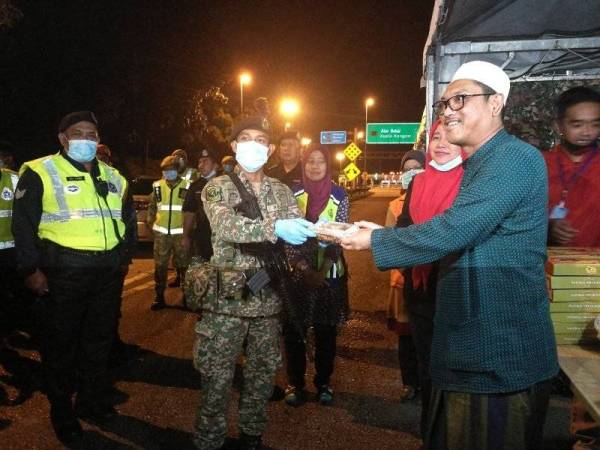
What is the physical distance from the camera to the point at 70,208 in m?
3.31

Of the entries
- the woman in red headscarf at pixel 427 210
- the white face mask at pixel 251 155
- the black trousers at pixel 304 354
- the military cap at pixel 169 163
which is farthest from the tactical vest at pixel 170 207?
the woman in red headscarf at pixel 427 210

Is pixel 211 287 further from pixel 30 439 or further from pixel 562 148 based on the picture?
pixel 562 148

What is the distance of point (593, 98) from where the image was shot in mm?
3135

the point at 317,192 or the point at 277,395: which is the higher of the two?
the point at 317,192

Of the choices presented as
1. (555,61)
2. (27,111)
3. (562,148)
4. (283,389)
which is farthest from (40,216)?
(27,111)

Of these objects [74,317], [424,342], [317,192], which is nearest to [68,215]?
[74,317]

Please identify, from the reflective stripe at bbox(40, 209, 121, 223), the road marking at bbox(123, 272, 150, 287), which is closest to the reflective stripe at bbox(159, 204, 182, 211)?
the road marking at bbox(123, 272, 150, 287)

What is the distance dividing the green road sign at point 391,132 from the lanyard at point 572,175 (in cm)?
3681

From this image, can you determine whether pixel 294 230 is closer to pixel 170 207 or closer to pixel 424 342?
pixel 424 342

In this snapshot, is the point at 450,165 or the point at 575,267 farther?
the point at 450,165

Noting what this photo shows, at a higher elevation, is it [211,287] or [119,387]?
[211,287]

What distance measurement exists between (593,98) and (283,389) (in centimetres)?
320

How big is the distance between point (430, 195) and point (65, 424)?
2878mm

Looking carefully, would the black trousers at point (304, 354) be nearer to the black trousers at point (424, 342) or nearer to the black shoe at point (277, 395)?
the black shoe at point (277, 395)
